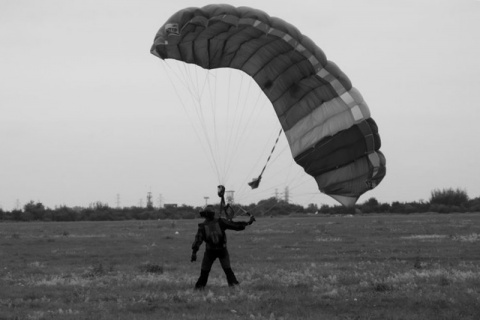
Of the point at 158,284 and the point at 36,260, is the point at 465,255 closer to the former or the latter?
the point at 158,284

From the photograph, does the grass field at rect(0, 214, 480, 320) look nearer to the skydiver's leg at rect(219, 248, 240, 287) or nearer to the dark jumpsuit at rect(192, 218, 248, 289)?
the skydiver's leg at rect(219, 248, 240, 287)

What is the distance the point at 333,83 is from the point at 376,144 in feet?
6.22

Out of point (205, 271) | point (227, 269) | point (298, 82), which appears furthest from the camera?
point (298, 82)

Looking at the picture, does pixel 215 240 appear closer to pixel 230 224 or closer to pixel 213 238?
pixel 213 238

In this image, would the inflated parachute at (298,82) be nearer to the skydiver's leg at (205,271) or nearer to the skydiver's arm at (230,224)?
the skydiver's arm at (230,224)

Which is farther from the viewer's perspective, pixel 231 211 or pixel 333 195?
pixel 333 195

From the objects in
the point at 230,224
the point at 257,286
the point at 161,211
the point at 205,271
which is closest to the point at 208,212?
the point at 230,224

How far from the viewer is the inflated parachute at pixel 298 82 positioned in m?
16.1

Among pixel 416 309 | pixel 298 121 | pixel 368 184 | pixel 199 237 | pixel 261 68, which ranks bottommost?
pixel 416 309

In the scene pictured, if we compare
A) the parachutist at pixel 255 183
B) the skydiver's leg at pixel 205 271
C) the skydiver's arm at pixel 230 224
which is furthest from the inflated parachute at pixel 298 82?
the skydiver's leg at pixel 205 271

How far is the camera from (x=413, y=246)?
29.8 meters

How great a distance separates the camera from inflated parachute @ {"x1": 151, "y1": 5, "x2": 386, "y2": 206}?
16094mm

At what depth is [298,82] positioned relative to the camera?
58.6 feet

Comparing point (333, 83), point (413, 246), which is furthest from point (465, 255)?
point (333, 83)
